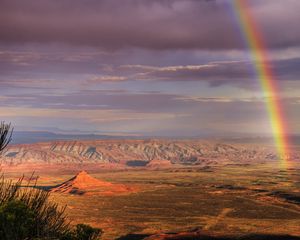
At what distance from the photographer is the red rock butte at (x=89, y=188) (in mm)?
158000

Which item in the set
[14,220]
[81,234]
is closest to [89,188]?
[81,234]

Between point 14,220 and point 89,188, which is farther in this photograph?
point 89,188

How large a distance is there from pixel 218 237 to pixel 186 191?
88179 millimetres

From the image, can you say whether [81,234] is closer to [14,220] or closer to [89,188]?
[14,220]

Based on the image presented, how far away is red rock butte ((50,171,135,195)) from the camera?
158 meters

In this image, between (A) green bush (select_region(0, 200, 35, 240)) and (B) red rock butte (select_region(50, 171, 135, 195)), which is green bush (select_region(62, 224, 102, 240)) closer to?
(A) green bush (select_region(0, 200, 35, 240))

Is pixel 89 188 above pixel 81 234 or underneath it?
underneath

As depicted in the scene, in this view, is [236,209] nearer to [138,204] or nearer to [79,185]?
[138,204]

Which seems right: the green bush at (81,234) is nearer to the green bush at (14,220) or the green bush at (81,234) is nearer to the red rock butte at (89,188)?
the green bush at (14,220)

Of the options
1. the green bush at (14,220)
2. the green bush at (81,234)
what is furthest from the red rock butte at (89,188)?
the green bush at (14,220)


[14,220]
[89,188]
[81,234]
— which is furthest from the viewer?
[89,188]

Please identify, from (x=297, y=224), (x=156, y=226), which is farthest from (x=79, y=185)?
(x=297, y=224)

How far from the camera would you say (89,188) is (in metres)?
170

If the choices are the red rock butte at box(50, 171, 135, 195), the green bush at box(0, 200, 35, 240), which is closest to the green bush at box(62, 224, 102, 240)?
the green bush at box(0, 200, 35, 240)
